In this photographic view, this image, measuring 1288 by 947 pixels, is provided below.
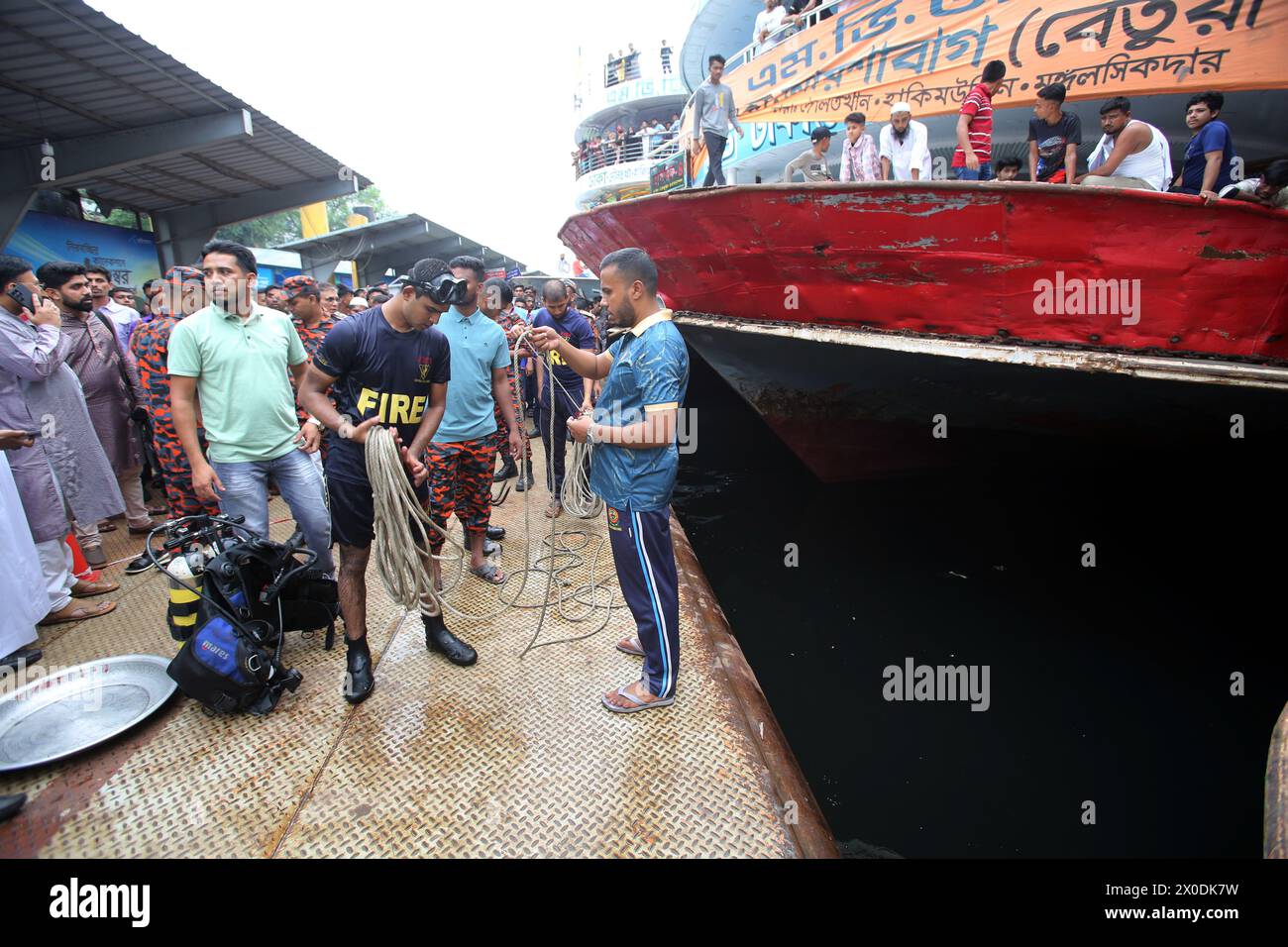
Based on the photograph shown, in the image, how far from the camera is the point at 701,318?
213 inches

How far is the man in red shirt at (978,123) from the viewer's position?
4.44 m

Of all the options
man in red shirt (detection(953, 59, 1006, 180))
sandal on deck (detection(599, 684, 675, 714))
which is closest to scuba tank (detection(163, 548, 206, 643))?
sandal on deck (detection(599, 684, 675, 714))

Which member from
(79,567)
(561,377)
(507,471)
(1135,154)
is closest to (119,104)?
(507,471)

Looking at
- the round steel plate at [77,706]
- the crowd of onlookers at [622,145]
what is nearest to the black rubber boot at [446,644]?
the round steel plate at [77,706]

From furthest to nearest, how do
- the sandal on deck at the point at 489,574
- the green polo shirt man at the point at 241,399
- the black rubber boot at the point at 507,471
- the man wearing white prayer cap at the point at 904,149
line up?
the black rubber boot at the point at 507,471 → the man wearing white prayer cap at the point at 904,149 → the sandal on deck at the point at 489,574 → the green polo shirt man at the point at 241,399

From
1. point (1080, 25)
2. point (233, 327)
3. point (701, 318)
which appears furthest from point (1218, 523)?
point (233, 327)

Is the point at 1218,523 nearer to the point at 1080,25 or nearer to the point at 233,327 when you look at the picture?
the point at 1080,25

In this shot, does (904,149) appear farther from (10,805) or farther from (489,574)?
(10,805)

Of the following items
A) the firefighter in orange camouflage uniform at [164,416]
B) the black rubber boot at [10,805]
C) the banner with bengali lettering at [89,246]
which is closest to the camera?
the black rubber boot at [10,805]

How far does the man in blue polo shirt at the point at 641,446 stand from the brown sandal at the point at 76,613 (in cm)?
289

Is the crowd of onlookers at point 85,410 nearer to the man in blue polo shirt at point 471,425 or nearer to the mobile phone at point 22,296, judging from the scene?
the mobile phone at point 22,296

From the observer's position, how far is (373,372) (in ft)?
8.23

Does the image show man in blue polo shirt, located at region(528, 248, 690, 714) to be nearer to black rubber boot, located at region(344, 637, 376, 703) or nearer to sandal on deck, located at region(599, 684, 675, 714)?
sandal on deck, located at region(599, 684, 675, 714)

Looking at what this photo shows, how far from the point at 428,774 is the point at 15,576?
224 cm
